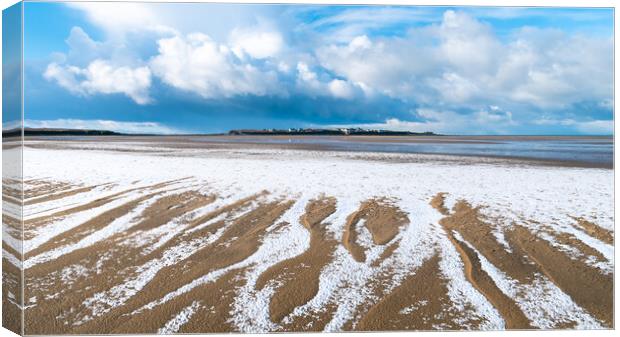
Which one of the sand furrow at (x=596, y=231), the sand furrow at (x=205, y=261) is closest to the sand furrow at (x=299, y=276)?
the sand furrow at (x=205, y=261)

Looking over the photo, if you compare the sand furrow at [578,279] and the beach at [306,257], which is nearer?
the beach at [306,257]

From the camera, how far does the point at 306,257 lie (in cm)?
358

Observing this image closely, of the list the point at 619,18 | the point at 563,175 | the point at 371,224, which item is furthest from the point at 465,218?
the point at 563,175

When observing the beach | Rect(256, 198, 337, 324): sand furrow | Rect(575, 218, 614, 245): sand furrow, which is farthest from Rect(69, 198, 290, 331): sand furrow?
Rect(575, 218, 614, 245): sand furrow

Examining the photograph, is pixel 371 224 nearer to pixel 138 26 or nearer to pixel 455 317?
pixel 455 317

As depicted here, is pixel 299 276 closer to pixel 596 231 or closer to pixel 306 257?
pixel 306 257

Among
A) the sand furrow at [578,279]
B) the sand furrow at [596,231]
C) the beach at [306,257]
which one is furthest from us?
the sand furrow at [596,231]

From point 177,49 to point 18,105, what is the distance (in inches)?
66.7

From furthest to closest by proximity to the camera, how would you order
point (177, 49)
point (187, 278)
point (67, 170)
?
point (67, 170) → point (177, 49) → point (187, 278)

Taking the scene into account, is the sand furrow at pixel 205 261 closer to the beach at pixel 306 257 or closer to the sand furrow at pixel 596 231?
the beach at pixel 306 257

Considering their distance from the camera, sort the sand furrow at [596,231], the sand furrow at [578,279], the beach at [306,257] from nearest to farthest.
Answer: the beach at [306,257] < the sand furrow at [578,279] < the sand furrow at [596,231]

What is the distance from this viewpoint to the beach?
9.62 ft

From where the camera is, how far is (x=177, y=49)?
4.30 meters

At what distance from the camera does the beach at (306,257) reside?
9.62 feet
